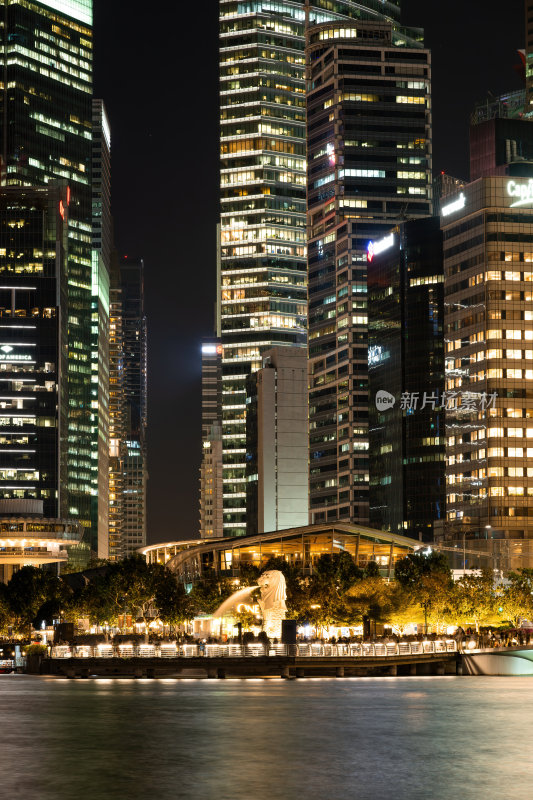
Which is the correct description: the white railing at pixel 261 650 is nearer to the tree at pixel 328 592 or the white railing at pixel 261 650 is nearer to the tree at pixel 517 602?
the tree at pixel 328 592

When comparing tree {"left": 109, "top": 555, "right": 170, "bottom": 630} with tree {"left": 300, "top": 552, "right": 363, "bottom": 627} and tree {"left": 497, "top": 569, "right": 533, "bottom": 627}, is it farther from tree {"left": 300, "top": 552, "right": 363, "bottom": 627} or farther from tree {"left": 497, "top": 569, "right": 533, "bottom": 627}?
tree {"left": 497, "top": 569, "right": 533, "bottom": 627}

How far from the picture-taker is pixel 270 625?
5074 inches

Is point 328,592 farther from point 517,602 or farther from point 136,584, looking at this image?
point 136,584

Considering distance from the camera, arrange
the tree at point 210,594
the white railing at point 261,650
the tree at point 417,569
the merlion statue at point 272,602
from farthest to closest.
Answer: the tree at point 210,594
the tree at point 417,569
the merlion statue at point 272,602
the white railing at point 261,650

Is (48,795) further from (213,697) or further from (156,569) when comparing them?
(156,569)

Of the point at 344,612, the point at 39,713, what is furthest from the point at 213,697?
the point at 344,612

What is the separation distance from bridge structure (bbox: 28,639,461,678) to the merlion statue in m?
6.47

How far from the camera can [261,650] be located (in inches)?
4710

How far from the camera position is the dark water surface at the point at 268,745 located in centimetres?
4075

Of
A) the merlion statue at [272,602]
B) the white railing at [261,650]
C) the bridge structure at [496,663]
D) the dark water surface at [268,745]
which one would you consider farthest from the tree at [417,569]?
the dark water surface at [268,745]

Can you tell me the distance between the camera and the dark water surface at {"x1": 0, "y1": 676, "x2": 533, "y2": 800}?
40.8m

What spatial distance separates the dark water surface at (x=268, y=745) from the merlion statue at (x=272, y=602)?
3732 cm

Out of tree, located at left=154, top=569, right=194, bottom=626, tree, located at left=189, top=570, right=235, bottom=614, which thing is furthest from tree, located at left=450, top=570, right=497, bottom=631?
tree, located at left=154, top=569, right=194, bottom=626

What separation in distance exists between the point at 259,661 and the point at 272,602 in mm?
12811
